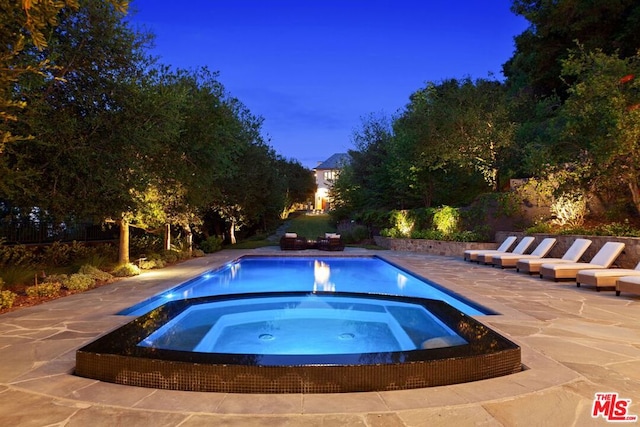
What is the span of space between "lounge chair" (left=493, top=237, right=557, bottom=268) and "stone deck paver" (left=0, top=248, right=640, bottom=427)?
22.1 ft

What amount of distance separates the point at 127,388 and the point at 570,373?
4312mm

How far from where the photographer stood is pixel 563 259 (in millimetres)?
11680

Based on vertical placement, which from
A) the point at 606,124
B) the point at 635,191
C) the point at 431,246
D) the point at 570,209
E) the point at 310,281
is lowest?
the point at 310,281

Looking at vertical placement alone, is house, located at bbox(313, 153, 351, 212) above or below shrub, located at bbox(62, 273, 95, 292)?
above

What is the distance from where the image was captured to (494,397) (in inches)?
141

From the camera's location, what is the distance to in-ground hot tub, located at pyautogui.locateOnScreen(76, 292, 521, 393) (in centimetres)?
378

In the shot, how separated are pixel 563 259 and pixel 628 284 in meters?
3.60

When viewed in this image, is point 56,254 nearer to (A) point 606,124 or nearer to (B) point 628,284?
(B) point 628,284

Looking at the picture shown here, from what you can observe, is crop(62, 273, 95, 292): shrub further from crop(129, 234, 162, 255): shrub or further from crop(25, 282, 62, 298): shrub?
crop(129, 234, 162, 255): shrub

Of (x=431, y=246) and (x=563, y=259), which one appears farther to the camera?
(x=431, y=246)

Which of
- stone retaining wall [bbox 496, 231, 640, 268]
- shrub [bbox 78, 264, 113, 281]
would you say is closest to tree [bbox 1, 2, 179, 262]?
shrub [bbox 78, 264, 113, 281]

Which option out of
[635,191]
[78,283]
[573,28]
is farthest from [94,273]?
[573,28]

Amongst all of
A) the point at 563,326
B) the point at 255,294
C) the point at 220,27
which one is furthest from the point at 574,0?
the point at 220,27

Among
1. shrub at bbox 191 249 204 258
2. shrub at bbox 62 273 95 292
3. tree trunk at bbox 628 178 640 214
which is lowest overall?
shrub at bbox 191 249 204 258
